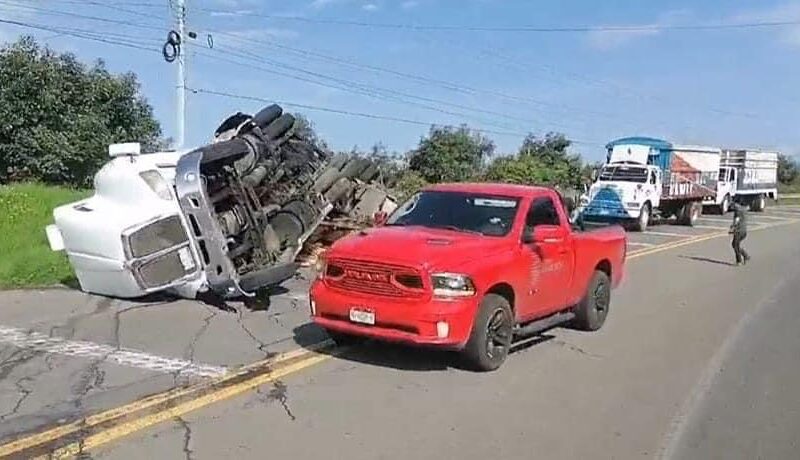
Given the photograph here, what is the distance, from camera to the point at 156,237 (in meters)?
11.4

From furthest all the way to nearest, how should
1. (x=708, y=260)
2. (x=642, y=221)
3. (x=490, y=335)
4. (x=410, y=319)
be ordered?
(x=642, y=221), (x=708, y=260), (x=490, y=335), (x=410, y=319)

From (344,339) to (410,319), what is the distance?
1.38 metres

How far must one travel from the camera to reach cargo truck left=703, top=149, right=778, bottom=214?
143 ft

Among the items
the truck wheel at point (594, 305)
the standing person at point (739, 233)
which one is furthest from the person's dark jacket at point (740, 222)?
the truck wheel at point (594, 305)

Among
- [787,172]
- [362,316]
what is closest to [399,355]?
[362,316]

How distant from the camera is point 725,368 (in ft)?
30.1

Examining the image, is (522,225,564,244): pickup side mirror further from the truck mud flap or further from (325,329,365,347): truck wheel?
the truck mud flap

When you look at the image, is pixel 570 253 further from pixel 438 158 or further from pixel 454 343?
pixel 438 158

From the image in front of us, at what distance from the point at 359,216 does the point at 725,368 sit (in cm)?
1016

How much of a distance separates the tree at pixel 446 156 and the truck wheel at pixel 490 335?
35.3 meters

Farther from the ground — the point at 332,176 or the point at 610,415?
the point at 332,176

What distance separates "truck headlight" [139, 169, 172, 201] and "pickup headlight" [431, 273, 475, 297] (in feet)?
16.0

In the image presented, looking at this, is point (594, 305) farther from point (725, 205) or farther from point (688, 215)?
point (725, 205)

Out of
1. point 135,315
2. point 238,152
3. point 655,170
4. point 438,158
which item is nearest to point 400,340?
point 135,315
